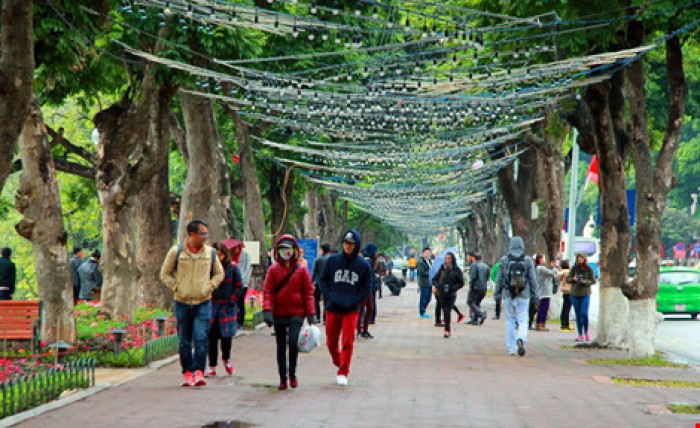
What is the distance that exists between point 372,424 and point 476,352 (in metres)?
9.40

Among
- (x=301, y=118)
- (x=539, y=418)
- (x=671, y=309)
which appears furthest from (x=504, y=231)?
(x=539, y=418)

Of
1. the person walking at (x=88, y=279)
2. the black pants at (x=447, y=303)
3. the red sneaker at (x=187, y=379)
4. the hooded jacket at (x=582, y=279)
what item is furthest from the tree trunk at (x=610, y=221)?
the person walking at (x=88, y=279)

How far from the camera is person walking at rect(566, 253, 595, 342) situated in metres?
21.5

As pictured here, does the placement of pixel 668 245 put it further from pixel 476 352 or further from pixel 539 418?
pixel 539 418

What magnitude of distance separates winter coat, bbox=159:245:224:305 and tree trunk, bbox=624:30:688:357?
8.01 meters

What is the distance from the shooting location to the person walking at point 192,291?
41.2ft

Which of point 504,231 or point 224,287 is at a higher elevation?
point 504,231

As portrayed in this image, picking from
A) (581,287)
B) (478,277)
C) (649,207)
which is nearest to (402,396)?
(649,207)

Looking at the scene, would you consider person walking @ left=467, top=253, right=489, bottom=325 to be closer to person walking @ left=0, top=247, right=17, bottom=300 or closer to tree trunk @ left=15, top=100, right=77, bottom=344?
person walking @ left=0, top=247, right=17, bottom=300

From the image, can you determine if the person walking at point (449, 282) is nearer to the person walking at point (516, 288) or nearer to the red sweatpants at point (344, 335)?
the person walking at point (516, 288)

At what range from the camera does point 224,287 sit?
535 inches

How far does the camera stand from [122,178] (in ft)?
62.6

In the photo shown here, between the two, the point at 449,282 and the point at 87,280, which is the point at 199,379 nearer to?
the point at 449,282

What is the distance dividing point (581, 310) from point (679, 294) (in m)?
10.4
